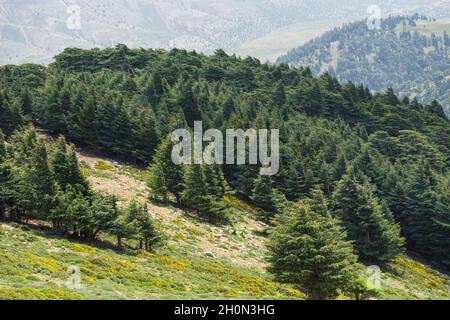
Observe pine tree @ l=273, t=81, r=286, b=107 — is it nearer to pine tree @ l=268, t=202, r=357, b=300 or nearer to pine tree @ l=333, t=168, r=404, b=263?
pine tree @ l=333, t=168, r=404, b=263

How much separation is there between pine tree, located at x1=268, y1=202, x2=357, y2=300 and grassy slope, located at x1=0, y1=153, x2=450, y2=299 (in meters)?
2.53

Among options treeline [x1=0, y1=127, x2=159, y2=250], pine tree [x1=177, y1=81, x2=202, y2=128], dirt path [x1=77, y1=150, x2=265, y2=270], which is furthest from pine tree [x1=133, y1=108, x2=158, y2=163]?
treeline [x1=0, y1=127, x2=159, y2=250]

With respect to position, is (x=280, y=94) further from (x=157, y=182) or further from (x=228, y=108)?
(x=157, y=182)

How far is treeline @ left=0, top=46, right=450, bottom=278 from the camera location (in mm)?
59469

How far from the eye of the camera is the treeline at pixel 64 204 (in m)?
38.9

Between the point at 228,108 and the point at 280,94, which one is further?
the point at 280,94

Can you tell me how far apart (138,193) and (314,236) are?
32492 mm

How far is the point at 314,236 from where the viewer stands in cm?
2909

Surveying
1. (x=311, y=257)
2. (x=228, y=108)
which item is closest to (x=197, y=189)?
(x=311, y=257)

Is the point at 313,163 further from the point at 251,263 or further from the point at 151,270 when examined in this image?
the point at 151,270

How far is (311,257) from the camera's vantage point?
93.1ft

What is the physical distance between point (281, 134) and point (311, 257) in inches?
2232
